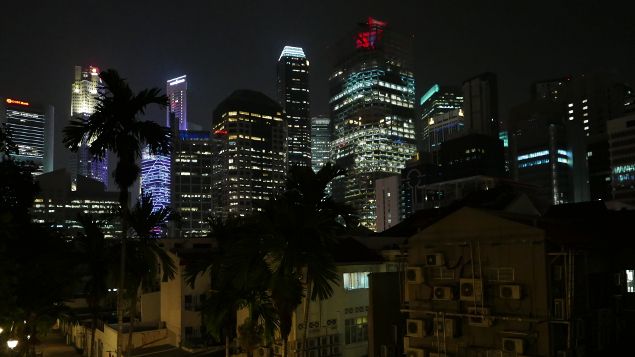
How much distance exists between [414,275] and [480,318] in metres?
2.96

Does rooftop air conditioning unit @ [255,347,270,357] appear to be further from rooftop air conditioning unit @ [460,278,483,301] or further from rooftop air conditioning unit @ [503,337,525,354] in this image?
rooftop air conditioning unit @ [503,337,525,354]

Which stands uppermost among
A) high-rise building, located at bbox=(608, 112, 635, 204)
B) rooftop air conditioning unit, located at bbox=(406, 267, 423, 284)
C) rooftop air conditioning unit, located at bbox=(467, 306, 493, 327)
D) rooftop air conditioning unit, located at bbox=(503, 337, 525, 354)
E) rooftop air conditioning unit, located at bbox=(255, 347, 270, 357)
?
high-rise building, located at bbox=(608, 112, 635, 204)

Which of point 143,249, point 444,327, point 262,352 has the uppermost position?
point 143,249

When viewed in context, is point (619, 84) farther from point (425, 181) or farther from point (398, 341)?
point (398, 341)

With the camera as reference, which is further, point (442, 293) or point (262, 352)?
point (262, 352)

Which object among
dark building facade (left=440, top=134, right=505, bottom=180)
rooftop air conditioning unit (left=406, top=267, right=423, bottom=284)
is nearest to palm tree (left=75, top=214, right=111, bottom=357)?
rooftop air conditioning unit (left=406, top=267, right=423, bottom=284)

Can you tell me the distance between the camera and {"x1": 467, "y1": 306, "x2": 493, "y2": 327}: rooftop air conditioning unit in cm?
1811

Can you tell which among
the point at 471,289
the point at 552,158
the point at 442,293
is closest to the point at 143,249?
the point at 442,293

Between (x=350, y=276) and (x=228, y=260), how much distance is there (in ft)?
26.7

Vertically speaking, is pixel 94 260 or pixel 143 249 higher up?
pixel 143 249

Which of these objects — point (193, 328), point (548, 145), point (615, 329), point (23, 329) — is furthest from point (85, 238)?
point (548, 145)

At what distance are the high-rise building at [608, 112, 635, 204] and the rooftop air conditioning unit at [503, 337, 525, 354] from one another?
129340 mm

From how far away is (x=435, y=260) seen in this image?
1992 cm

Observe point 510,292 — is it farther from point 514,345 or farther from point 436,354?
point 436,354
